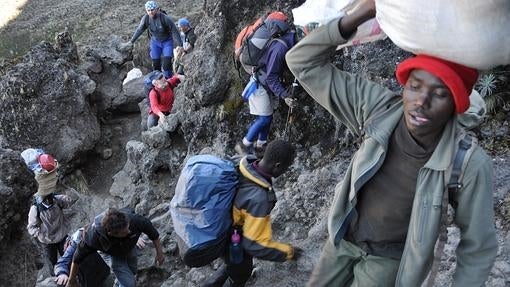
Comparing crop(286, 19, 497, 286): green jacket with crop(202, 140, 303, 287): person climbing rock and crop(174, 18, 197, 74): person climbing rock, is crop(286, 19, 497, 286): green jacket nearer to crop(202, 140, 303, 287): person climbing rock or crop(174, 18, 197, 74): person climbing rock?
crop(202, 140, 303, 287): person climbing rock

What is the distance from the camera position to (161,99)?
10383 millimetres

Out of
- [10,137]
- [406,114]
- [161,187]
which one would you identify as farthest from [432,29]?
[10,137]

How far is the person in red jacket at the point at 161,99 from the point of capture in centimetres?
1020

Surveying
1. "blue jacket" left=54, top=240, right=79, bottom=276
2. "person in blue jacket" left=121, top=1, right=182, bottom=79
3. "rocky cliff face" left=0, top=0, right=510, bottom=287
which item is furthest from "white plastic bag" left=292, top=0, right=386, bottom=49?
"person in blue jacket" left=121, top=1, right=182, bottom=79

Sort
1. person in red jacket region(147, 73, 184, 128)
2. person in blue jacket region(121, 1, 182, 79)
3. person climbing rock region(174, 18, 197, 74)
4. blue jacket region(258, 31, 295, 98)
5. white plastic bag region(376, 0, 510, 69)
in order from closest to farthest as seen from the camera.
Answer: white plastic bag region(376, 0, 510, 69)
blue jacket region(258, 31, 295, 98)
person in red jacket region(147, 73, 184, 128)
person climbing rock region(174, 18, 197, 74)
person in blue jacket region(121, 1, 182, 79)

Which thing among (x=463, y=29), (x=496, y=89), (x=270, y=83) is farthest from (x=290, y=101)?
(x=463, y=29)

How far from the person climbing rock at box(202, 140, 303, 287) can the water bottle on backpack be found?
0.13 feet

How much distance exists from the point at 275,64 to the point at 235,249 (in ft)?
10.1

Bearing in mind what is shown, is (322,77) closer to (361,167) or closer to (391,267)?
(361,167)

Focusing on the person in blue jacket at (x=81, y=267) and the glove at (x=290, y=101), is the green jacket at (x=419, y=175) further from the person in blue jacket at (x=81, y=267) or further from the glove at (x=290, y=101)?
the glove at (x=290, y=101)

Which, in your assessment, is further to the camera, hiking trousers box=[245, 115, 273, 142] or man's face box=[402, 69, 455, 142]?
hiking trousers box=[245, 115, 273, 142]

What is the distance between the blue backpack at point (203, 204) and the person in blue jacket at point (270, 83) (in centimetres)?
282

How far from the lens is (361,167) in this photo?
2746mm

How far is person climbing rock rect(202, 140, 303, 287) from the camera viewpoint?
13.7ft
